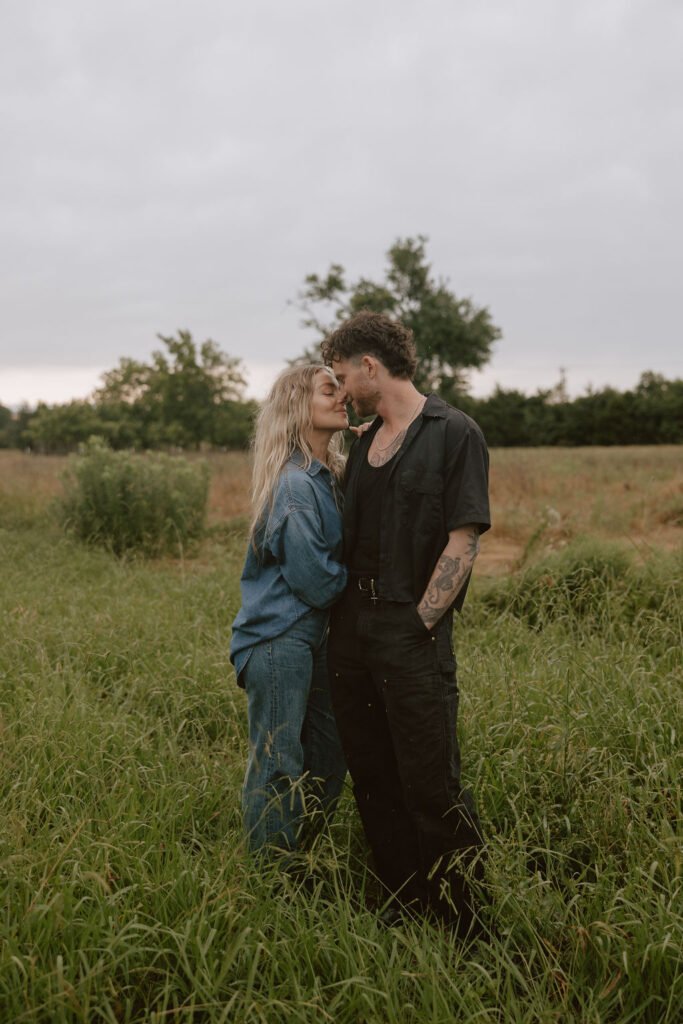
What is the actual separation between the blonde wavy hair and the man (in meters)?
0.15

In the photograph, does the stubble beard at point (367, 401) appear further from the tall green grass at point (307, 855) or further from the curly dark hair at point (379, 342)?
the tall green grass at point (307, 855)

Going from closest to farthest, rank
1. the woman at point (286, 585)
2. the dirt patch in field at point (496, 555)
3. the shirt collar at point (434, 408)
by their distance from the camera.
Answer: the shirt collar at point (434, 408) < the woman at point (286, 585) < the dirt patch in field at point (496, 555)

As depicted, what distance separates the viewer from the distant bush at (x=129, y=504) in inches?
372

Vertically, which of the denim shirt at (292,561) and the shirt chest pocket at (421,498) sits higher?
the shirt chest pocket at (421,498)

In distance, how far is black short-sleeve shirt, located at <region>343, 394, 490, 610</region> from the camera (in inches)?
93.9

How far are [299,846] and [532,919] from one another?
0.89m

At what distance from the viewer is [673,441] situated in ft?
149

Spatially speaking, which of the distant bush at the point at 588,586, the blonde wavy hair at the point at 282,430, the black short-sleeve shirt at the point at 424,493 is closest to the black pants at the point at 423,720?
the black short-sleeve shirt at the point at 424,493

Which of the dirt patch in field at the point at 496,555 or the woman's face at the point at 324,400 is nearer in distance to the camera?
the woman's face at the point at 324,400

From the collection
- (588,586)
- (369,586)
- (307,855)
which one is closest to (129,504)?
(588,586)

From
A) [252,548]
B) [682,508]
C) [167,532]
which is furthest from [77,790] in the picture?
[682,508]

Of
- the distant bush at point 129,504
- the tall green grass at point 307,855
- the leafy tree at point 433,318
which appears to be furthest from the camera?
the leafy tree at point 433,318

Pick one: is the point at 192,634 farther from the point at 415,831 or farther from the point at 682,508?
the point at 682,508

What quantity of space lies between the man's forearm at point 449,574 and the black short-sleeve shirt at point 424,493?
0.06 metres
